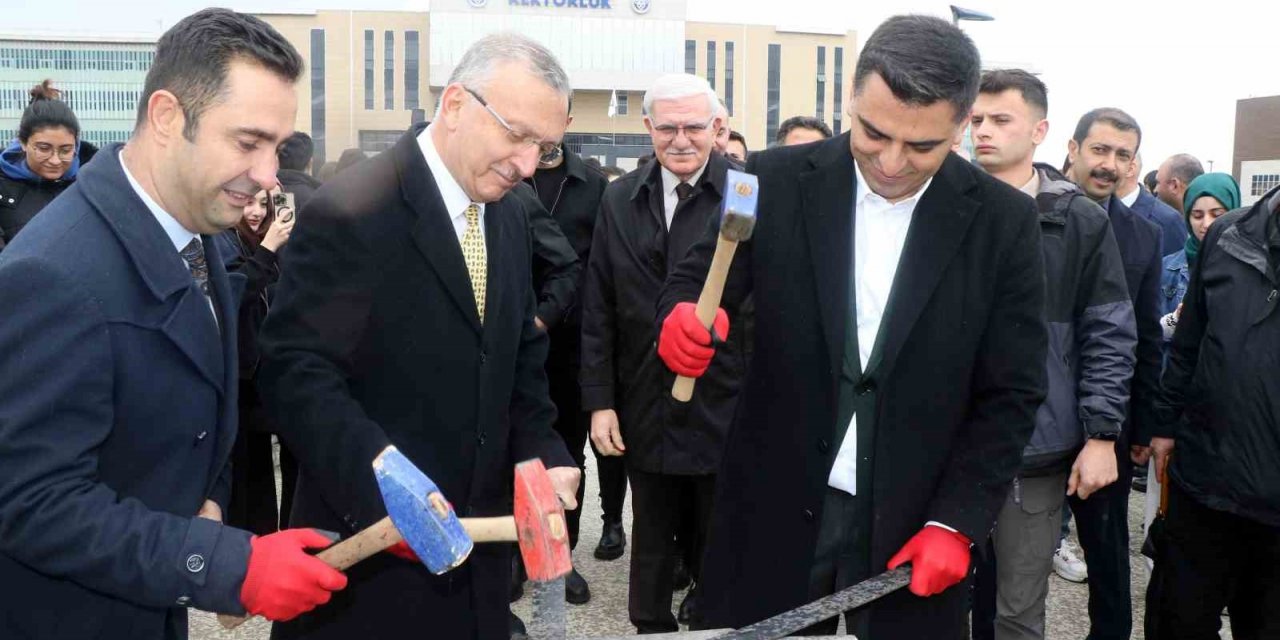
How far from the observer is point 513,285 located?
7.97 feet

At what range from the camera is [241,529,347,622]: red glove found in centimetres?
176

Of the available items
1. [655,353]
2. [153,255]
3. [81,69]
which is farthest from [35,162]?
[81,69]

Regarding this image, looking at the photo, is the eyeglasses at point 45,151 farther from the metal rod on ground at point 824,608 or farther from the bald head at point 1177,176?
the bald head at point 1177,176

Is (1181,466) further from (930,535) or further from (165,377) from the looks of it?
(165,377)

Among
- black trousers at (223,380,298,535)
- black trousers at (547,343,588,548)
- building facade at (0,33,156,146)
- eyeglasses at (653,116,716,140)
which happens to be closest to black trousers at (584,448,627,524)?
black trousers at (547,343,588,548)

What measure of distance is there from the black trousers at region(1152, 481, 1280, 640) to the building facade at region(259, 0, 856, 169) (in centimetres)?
5231

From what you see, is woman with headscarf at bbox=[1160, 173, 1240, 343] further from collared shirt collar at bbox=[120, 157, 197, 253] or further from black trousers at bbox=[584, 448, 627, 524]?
collared shirt collar at bbox=[120, 157, 197, 253]

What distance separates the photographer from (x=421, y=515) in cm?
186

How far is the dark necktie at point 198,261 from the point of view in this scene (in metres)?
1.98

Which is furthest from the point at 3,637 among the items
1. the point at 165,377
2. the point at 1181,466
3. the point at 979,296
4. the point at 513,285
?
the point at 1181,466

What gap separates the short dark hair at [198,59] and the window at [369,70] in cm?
5768

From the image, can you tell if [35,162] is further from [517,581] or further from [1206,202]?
[1206,202]

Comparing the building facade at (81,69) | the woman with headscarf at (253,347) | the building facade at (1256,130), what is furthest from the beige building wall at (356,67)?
the woman with headscarf at (253,347)

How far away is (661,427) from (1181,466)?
6.05ft
